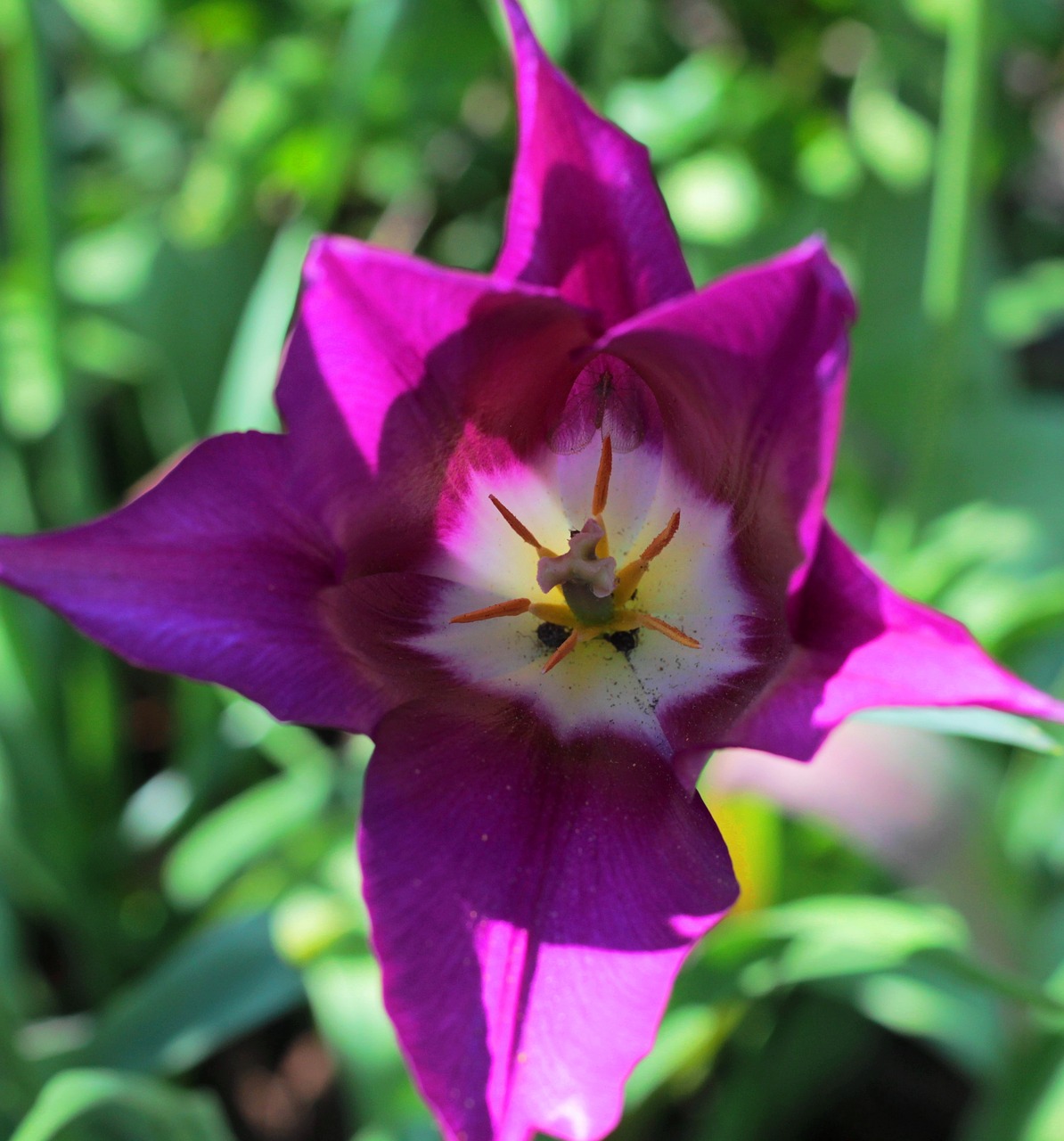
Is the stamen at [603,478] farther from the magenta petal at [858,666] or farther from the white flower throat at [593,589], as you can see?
the magenta petal at [858,666]

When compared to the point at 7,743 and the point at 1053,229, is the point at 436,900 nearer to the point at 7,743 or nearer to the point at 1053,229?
the point at 7,743

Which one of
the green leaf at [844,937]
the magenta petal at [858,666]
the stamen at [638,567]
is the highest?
the magenta petal at [858,666]

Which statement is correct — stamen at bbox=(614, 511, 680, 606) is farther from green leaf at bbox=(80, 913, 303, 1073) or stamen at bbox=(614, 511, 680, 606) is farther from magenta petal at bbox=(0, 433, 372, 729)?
green leaf at bbox=(80, 913, 303, 1073)

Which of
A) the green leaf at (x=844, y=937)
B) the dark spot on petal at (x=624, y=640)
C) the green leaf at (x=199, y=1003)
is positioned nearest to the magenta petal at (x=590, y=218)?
the dark spot on petal at (x=624, y=640)

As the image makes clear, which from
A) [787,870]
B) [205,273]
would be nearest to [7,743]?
[205,273]

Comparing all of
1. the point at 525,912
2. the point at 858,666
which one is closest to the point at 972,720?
the point at 858,666
